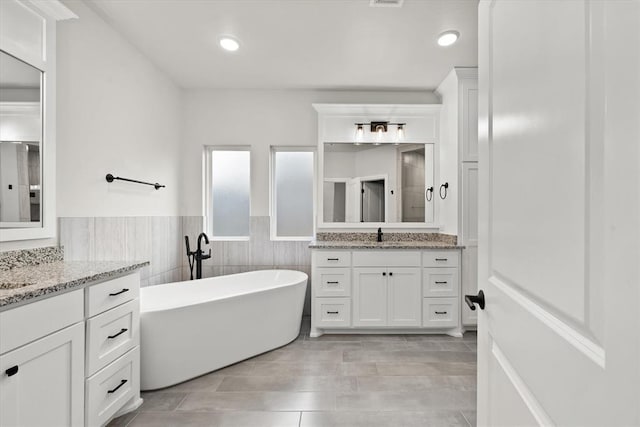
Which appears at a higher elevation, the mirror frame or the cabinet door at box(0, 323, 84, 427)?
the mirror frame

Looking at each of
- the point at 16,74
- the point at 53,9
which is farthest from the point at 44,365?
the point at 53,9

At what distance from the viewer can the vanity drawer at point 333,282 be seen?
3.26 m

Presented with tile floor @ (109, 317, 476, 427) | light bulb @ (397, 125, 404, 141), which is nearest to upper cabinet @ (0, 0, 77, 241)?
tile floor @ (109, 317, 476, 427)

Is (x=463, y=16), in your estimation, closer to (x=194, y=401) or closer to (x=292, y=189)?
(x=292, y=189)

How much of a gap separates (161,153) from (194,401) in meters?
2.35

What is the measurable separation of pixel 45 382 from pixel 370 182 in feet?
10.4

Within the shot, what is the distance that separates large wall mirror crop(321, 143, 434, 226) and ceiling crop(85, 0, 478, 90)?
2.52 ft

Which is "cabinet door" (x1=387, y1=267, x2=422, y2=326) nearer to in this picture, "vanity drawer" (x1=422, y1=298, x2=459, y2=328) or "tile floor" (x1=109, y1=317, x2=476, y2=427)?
"vanity drawer" (x1=422, y1=298, x2=459, y2=328)

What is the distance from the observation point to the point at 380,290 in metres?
3.27

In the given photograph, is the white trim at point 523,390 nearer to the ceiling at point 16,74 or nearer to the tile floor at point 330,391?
the tile floor at point 330,391

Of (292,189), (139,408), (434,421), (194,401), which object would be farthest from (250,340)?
(292,189)

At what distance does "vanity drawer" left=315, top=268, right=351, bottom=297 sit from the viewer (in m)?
3.26

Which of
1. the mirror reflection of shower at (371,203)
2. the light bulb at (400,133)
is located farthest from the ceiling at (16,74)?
the light bulb at (400,133)

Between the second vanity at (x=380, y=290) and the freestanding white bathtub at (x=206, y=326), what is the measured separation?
267mm
